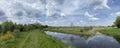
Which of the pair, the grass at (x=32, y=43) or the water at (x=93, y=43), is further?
the water at (x=93, y=43)

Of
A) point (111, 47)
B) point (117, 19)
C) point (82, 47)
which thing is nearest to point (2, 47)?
point (82, 47)

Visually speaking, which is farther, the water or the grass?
the water

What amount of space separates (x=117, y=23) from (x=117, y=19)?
2.57m

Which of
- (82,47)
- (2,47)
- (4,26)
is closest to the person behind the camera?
(2,47)

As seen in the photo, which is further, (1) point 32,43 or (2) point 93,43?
(2) point 93,43

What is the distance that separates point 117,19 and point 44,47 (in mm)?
94070

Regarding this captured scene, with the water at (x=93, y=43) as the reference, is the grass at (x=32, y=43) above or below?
above

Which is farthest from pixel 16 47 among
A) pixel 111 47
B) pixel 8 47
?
pixel 111 47

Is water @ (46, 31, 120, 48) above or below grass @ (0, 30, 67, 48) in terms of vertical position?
below

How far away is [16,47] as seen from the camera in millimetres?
50031

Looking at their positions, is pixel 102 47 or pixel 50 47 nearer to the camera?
pixel 50 47

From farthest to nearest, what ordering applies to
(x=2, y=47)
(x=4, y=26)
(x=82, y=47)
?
1. (x=4, y=26)
2. (x=82, y=47)
3. (x=2, y=47)

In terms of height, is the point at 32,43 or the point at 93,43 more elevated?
the point at 32,43

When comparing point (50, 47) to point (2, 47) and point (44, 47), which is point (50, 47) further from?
point (2, 47)
